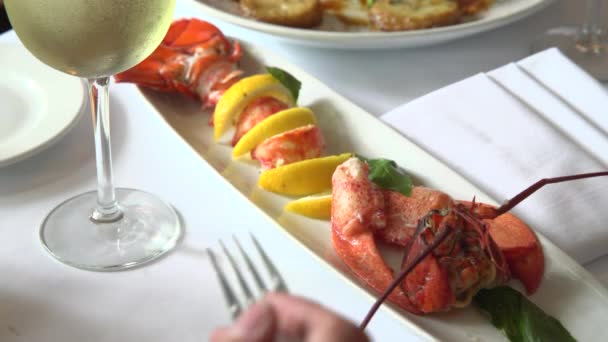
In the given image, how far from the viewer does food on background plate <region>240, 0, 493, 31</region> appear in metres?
1.49

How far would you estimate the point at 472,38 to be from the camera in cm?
157

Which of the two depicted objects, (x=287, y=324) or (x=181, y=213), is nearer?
(x=287, y=324)

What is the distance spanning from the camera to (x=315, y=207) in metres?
1.08

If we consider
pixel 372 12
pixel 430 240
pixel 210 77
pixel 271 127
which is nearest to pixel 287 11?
pixel 372 12

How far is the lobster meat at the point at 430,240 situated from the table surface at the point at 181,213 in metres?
0.04

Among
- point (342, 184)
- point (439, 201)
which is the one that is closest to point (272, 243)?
point (342, 184)

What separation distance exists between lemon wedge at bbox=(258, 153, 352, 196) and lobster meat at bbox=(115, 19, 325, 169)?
46 millimetres

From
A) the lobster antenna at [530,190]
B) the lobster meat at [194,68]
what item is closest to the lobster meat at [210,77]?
the lobster meat at [194,68]

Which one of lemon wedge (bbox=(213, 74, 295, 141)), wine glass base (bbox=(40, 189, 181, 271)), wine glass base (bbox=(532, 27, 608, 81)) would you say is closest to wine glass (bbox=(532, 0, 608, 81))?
wine glass base (bbox=(532, 27, 608, 81))

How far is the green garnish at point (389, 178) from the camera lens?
3.47 feet

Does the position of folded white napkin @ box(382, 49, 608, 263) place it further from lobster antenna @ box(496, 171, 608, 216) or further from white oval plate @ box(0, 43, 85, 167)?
white oval plate @ box(0, 43, 85, 167)

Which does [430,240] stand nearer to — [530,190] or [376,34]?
[530,190]

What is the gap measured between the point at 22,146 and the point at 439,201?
0.61m

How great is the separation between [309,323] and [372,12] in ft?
3.89
